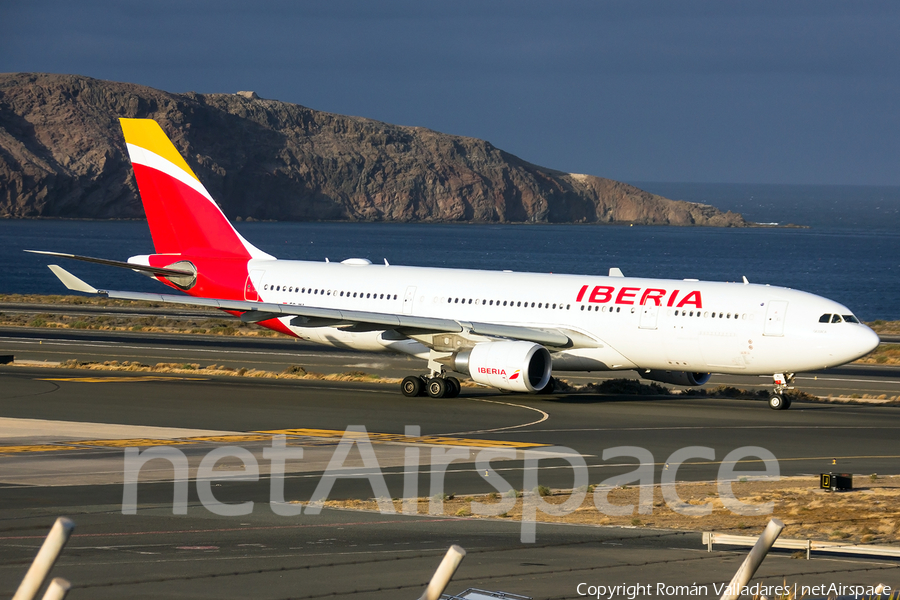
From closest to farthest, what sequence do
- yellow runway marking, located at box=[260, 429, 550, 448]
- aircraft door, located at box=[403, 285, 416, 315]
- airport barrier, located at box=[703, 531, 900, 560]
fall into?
airport barrier, located at box=[703, 531, 900, 560], yellow runway marking, located at box=[260, 429, 550, 448], aircraft door, located at box=[403, 285, 416, 315]

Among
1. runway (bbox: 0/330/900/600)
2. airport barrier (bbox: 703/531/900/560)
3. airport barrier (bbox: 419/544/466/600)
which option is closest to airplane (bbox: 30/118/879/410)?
runway (bbox: 0/330/900/600)

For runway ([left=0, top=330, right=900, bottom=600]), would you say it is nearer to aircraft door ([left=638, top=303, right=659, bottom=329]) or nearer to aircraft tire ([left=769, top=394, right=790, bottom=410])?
aircraft tire ([left=769, top=394, right=790, bottom=410])

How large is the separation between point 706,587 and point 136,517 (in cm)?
853

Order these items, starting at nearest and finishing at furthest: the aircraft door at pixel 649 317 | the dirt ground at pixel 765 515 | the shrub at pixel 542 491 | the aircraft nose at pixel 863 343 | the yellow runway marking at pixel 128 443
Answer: the dirt ground at pixel 765 515 → the shrub at pixel 542 491 → the yellow runway marking at pixel 128 443 → the aircraft nose at pixel 863 343 → the aircraft door at pixel 649 317

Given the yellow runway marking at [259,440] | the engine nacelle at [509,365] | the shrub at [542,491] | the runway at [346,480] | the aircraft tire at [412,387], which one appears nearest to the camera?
the runway at [346,480]

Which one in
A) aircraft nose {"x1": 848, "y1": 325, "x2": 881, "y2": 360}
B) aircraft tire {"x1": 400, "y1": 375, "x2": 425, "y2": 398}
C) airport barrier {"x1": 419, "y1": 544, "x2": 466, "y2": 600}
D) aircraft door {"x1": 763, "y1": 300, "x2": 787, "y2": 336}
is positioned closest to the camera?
airport barrier {"x1": 419, "y1": 544, "x2": 466, "y2": 600}

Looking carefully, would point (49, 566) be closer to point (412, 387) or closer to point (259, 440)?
point (259, 440)

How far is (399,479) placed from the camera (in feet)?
70.8

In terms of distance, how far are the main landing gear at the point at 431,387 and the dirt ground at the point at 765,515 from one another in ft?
53.5

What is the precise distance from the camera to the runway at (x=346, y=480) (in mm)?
12820

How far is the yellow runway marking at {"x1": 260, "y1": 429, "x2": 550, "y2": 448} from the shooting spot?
1049 inches

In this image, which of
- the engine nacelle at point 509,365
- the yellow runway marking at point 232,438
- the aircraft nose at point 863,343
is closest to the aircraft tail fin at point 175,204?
the engine nacelle at point 509,365

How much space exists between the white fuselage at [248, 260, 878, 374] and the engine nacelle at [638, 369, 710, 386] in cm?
156

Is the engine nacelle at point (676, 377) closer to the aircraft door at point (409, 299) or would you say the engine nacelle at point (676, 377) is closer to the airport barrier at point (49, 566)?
the aircraft door at point (409, 299)
